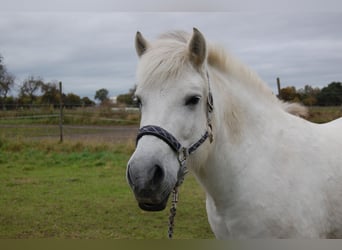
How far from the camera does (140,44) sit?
56.6 inches

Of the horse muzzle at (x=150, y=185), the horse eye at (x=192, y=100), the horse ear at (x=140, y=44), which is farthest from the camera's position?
the horse ear at (x=140, y=44)

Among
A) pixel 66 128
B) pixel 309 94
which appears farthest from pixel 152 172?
pixel 66 128

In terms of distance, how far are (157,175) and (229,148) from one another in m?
0.43

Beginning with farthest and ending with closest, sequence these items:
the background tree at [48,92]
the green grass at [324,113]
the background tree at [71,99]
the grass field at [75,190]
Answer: the background tree at [71,99] → the background tree at [48,92] → the grass field at [75,190] → the green grass at [324,113]

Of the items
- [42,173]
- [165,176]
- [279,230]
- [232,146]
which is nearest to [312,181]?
[279,230]

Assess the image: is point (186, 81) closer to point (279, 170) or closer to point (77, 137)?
point (279, 170)

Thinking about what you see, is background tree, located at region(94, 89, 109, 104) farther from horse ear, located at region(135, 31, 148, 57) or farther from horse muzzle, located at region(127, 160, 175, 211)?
horse muzzle, located at region(127, 160, 175, 211)

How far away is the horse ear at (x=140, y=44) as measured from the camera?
55.6 inches

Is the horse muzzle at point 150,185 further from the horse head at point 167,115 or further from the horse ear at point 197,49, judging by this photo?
the horse ear at point 197,49

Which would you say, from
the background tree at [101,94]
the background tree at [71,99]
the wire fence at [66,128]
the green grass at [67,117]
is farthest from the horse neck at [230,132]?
the wire fence at [66,128]

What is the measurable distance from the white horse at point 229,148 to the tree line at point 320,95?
69 centimetres

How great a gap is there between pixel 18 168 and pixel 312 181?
4.25 metres

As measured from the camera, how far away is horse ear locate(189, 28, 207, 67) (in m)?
1.29

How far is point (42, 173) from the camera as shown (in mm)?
4531
